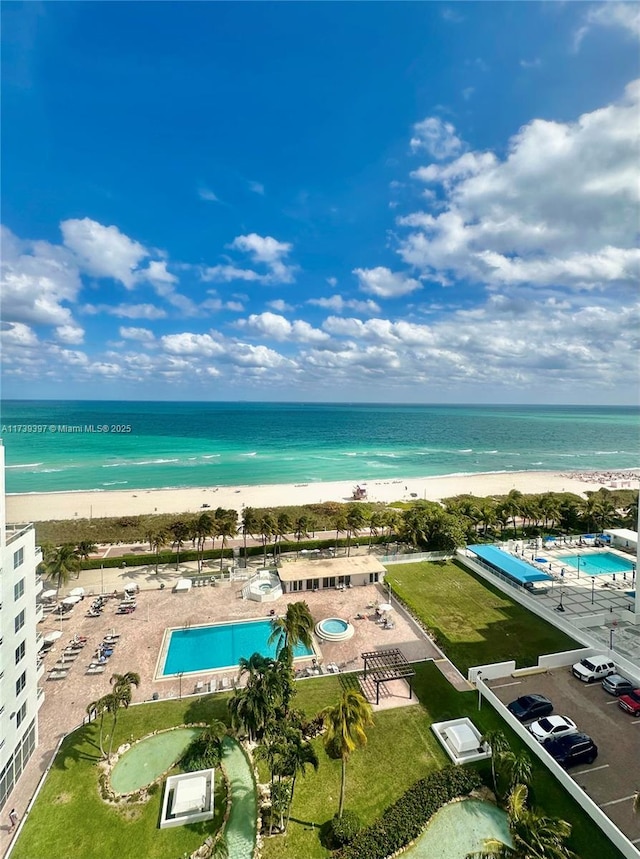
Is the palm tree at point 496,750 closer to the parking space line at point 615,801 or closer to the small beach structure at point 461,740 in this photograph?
the small beach structure at point 461,740

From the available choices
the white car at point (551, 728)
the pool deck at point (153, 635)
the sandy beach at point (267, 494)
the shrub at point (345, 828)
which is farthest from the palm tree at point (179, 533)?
the white car at point (551, 728)

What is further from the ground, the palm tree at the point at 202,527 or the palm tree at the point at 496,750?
the palm tree at the point at 202,527

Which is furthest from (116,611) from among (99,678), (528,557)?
(528,557)

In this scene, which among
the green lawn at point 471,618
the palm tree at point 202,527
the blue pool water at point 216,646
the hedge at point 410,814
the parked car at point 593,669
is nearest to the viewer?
the hedge at point 410,814

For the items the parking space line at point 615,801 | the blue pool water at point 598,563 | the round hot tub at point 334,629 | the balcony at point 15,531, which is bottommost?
the parking space line at point 615,801

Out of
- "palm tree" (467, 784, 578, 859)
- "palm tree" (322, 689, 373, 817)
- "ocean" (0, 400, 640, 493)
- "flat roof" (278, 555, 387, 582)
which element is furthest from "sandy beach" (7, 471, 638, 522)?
"palm tree" (467, 784, 578, 859)

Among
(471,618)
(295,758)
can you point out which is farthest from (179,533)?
(295,758)

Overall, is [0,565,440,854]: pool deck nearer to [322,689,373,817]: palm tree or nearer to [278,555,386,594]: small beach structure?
[278,555,386,594]: small beach structure

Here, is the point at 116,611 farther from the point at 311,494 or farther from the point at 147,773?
the point at 311,494
